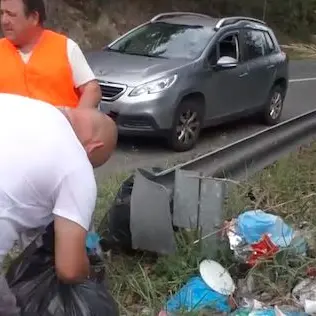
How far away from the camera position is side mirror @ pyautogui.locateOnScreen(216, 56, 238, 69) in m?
11.4

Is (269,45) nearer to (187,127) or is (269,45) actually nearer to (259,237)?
(187,127)

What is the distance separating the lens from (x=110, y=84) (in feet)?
34.6

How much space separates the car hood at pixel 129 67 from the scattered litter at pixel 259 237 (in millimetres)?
5941

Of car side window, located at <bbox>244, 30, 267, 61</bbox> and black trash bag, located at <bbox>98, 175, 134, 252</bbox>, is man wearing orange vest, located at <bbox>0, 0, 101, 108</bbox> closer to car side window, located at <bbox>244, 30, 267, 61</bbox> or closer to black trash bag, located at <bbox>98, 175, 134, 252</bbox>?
black trash bag, located at <bbox>98, 175, 134, 252</bbox>

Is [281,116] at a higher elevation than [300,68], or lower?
higher

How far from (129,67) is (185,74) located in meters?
0.69

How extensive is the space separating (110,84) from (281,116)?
15.4 ft

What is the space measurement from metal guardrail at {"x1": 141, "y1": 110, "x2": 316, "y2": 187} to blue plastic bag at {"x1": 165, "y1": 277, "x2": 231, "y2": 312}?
0.81 metres

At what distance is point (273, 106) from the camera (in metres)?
13.2

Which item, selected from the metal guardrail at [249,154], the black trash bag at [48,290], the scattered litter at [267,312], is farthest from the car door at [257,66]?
the black trash bag at [48,290]

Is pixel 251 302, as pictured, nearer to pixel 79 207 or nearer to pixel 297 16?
pixel 79 207

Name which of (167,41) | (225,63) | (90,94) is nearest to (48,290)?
(90,94)

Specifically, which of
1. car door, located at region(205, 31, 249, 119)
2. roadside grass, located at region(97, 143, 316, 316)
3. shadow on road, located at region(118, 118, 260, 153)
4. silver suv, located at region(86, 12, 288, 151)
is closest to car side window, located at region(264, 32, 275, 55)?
silver suv, located at region(86, 12, 288, 151)

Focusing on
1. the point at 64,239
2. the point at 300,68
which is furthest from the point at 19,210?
the point at 300,68
